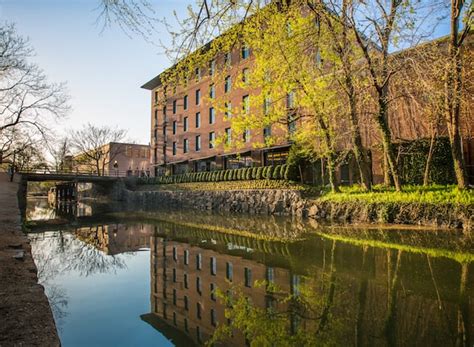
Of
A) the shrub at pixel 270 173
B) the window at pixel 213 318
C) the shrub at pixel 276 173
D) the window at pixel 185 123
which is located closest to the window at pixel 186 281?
the window at pixel 213 318

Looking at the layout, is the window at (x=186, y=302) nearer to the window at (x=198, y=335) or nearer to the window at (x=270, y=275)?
the window at (x=198, y=335)

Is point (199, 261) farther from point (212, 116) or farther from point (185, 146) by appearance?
point (185, 146)

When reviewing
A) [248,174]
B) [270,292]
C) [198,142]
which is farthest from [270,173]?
[270,292]

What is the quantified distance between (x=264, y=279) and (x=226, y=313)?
4.37ft

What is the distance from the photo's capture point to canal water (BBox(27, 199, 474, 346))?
9.46ft

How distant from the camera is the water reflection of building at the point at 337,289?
2840 millimetres

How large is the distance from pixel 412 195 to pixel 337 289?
802cm

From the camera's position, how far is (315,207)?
45.0 ft

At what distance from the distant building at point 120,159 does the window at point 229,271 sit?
4242 centimetres

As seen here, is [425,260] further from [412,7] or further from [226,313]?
[412,7]

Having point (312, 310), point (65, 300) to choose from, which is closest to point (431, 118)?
point (312, 310)

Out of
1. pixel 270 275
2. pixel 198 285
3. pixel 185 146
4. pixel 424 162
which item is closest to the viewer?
pixel 198 285

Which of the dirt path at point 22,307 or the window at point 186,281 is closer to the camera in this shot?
the dirt path at point 22,307

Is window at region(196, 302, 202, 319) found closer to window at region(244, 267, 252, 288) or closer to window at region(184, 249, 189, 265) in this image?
window at region(244, 267, 252, 288)
